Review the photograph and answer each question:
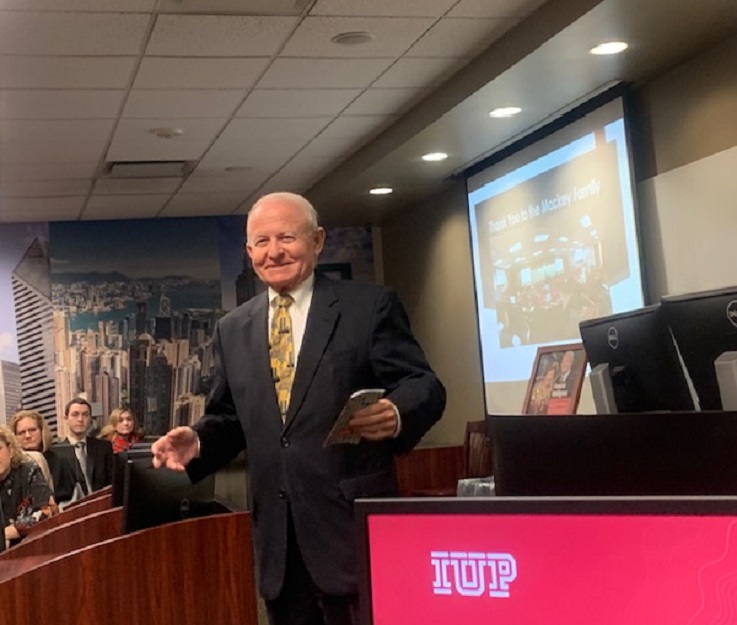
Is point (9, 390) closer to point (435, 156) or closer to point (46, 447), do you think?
point (46, 447)

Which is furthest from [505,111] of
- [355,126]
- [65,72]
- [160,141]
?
[65,72]

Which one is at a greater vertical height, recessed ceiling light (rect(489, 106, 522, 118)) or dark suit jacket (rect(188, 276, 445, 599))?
recessed ceiling light (rect(489, 106, 522, 118))

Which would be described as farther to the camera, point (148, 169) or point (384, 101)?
point (148, 169)

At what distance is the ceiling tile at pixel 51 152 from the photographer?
18.6ft

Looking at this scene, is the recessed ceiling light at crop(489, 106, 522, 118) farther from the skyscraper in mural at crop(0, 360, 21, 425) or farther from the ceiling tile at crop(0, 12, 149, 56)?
the skyscraper in mural at crop(0, 360, 21, 425)

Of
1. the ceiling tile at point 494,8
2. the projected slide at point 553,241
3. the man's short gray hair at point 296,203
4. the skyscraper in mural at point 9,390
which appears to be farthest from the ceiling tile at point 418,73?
the skyscraper in mural at point 9,390

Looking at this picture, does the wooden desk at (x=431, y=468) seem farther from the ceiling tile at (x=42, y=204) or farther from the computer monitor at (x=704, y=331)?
the computer monitor at (x=704, y=331)

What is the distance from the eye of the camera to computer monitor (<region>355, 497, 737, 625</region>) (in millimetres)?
810

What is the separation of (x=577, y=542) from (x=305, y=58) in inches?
154

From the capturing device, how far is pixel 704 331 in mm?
1638

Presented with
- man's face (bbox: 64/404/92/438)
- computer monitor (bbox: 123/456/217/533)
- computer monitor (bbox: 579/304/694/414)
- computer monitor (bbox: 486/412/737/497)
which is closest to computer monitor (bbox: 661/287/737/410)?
computer monitor (bbox: 579/304/694/414)

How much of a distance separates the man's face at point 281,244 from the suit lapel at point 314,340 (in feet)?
0.22

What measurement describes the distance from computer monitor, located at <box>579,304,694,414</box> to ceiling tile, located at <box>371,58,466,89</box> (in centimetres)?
296

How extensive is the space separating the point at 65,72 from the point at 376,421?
333 cm
